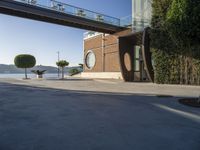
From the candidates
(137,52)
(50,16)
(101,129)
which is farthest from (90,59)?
(101,129)

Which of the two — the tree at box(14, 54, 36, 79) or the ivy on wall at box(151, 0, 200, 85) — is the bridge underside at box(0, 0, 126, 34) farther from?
the tree at box(14, 54, 36, 79)

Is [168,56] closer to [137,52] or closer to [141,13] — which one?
Result: [141,13]

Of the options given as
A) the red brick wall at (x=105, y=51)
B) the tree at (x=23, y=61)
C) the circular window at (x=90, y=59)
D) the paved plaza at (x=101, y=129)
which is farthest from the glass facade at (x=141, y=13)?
the tree at (x=23, y=61)

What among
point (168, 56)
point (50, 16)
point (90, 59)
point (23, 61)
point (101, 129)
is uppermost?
point (50, 16)

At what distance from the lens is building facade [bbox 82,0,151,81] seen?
24.1 m

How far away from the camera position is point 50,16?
957 inches

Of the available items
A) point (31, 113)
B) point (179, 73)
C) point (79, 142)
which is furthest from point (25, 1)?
point (79, 142)

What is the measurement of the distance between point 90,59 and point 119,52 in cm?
1660

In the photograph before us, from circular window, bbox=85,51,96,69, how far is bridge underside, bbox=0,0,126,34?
10112 millimetres

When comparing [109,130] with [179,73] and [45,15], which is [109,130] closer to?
[179,73]

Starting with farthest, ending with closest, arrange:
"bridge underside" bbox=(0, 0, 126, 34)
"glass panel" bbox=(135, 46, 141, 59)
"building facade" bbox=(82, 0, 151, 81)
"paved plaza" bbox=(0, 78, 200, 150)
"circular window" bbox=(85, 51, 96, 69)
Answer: "circular window" bbox=(85, 51, 96, 69), "glass panel" bbox=(135, 46, 141, 59), "building facade" bbox=(82, 0, 151, 81), "bridge underside" bbox=(0, 0, 126, 34), "paved plaza" bbox=(0, 78, 200, 150)

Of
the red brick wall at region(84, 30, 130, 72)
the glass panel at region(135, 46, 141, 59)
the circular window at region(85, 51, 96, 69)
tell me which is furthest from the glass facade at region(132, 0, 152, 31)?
the circular window at region(85, 51, 96, 69)

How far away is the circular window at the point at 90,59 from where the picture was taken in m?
39.5

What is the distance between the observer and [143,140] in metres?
4.89
